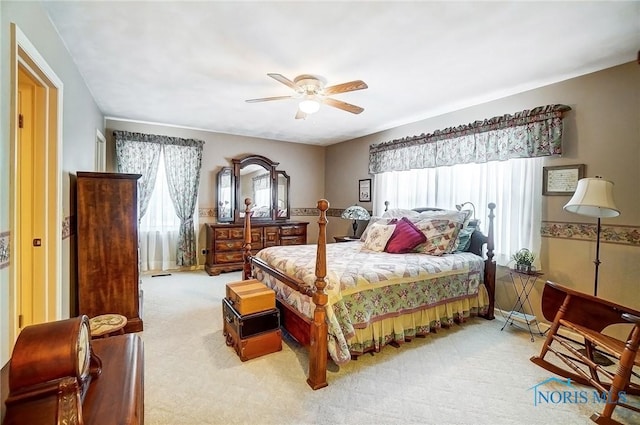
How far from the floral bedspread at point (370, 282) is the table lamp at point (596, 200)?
1.03 metres

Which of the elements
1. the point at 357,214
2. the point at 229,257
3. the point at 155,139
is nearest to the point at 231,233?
the point at 229,257

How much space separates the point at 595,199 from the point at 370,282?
189 centimetres

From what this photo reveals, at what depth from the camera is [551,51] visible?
2.39 m

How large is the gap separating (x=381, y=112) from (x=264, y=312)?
2998 millimetres

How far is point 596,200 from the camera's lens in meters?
2.36

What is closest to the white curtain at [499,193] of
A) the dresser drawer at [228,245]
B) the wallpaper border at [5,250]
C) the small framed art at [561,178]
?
the small framed art at [561,178]

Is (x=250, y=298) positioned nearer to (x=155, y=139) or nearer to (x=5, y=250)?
(x=5, y=250)

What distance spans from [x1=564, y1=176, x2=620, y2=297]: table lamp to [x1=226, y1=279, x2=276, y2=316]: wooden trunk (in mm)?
2640

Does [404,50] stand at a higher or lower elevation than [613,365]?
higher

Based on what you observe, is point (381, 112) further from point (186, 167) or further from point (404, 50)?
point (186, 167)

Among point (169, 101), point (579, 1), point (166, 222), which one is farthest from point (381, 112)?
point (166, 222)

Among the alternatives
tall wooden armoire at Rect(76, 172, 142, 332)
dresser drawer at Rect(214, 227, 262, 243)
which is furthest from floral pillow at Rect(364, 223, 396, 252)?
tall wooden armoire at Rect(76, 172, 142, 332)

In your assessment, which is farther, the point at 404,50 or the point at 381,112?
the point at 381,112

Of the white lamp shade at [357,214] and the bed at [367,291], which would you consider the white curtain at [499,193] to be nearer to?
the bed at [367,291]
